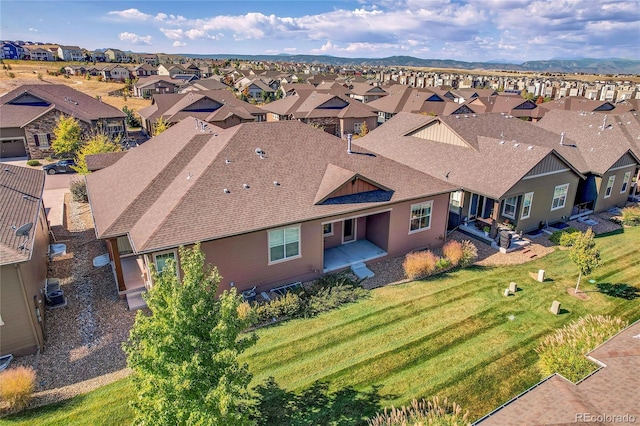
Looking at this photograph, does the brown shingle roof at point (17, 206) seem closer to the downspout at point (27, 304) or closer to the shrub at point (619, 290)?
the downspout at point (27, 304)

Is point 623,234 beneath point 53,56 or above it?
beneath

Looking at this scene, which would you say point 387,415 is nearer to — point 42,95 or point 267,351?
point 267,351

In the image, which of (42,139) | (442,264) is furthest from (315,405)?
(42,139)

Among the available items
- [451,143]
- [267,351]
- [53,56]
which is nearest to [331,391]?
[267,351]

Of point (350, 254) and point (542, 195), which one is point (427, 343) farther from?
point (542, 195)

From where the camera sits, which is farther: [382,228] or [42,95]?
[42,95]

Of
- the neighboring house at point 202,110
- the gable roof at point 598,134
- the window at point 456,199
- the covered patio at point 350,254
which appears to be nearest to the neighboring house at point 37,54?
the neighboring house at point 202,110
